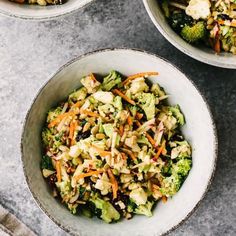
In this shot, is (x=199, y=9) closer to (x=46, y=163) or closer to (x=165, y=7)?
(x=165, y=7)

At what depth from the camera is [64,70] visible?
6.40ft

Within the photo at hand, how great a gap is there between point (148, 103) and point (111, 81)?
0.17 metres

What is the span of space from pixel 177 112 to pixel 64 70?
448mm

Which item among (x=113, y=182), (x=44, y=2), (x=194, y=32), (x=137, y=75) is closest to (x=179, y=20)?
(x=194, y=32)

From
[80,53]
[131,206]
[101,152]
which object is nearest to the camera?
[101,152]

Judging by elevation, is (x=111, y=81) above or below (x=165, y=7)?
below

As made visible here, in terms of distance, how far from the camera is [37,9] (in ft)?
6.58

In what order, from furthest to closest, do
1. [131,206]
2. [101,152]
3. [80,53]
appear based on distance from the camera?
[80,53] < [131,206] < [101,152]

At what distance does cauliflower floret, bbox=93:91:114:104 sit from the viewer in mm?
1956

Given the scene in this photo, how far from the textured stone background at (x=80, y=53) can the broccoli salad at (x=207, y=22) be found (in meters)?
0.20

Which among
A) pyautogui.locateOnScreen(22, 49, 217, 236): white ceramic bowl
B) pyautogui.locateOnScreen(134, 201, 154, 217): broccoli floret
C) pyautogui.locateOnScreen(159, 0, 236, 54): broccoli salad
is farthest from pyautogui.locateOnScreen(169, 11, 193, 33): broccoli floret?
pyautogui.locateOnScreen(134, 201, 154, 217): broccoli floret

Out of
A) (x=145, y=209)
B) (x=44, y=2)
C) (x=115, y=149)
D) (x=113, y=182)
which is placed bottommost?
(x=145, y=209)

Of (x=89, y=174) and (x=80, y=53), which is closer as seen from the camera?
(x=89, y=174)

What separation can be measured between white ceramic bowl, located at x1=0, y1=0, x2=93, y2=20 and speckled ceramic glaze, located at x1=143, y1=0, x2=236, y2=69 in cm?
24
